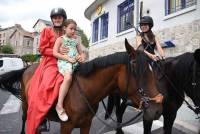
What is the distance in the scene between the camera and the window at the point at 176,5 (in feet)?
37.8

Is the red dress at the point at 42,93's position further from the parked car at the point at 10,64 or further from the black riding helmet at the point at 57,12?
the parked car at the point at 10,64

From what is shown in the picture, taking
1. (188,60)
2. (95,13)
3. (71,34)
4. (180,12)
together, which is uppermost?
(95,13)

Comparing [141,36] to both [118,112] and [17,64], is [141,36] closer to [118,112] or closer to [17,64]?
[118,112]

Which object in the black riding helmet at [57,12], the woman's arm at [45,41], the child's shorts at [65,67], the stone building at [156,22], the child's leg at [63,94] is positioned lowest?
the child's leg at [63,94]

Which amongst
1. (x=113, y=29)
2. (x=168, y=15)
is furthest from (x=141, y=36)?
(x=113, y=29)

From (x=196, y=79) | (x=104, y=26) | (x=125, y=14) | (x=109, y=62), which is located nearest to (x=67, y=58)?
(x=109, y=62)

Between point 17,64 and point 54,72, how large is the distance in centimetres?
2636

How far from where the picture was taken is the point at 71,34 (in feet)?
14.6

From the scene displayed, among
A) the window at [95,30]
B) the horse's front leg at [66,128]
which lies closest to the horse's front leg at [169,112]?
the horse's front leg at [66,128]

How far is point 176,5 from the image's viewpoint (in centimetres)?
1242

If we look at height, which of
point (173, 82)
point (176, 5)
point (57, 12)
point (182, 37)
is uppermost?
point (176, 5)

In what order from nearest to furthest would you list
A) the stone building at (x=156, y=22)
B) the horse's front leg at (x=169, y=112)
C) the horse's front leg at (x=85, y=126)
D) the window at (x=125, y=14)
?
the horse's front leg at (x=85, y=126)
the horse's front leg at (x=169, y=112)
the stone building at (x=156, y=22)
the window at (x=125, y=14)

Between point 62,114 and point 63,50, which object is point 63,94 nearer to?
point 62,114

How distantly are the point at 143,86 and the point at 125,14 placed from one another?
603 inches
